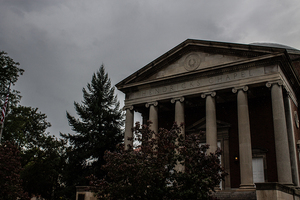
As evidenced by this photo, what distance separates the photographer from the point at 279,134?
59.6 ft

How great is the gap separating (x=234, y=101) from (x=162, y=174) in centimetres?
1351

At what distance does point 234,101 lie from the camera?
23891 mm

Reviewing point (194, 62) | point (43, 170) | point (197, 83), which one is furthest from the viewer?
point (43, 170)

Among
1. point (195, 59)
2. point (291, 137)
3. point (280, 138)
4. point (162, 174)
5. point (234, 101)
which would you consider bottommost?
point (162, 174)

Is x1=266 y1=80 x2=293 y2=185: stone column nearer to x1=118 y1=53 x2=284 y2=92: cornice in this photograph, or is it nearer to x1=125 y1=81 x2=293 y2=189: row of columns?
x1=125 y1=81 x2=293 y2=189: row of columns

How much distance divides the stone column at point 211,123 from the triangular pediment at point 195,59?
2014mm

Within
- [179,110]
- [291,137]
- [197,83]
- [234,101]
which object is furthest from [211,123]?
[291,137]

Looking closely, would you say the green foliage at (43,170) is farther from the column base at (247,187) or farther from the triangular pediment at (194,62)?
the column base at (247,187)

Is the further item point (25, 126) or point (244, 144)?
point (25, 126)

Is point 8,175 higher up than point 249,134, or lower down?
lower down

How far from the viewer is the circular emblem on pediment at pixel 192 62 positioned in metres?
22.6

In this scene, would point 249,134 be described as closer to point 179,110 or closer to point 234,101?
point 234,101

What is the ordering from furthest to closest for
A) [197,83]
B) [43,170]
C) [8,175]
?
[43,170] < [197,83] < [8,175]

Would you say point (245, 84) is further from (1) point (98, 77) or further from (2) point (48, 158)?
(2) point (48, 158)
